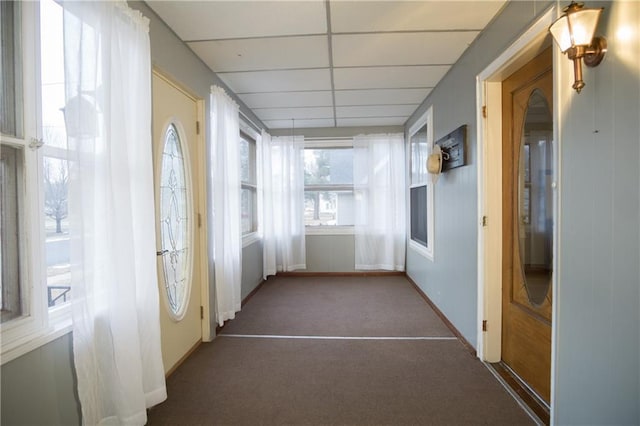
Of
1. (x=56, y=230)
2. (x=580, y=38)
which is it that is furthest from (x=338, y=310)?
(x=580, y=38)

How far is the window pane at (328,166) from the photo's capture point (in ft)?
16.8

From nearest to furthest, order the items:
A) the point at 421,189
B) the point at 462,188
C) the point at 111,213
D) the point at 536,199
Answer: the point at 111,213 → the point at 536,199 → the point at 462,188 → the point at 421,189

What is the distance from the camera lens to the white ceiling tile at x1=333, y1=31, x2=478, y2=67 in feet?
7.38

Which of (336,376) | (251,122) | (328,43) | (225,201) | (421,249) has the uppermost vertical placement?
(328,43)

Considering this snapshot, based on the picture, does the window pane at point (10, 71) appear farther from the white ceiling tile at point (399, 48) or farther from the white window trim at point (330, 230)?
the white window trim at point (330, 230)

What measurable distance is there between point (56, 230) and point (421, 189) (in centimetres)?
374

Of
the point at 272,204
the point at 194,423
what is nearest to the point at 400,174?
the point at 272,204

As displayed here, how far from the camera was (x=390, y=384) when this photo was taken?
205 cm

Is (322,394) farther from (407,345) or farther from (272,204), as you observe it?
(272,204)

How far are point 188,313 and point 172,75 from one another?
1.82 meters

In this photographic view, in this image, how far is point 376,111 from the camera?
4133 mm

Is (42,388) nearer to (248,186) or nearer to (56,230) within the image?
(56,230)

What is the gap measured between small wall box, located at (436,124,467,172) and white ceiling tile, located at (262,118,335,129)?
6.72 ft

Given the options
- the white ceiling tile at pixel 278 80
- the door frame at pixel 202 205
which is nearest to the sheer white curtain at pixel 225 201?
the door frame at pixel 202 205
